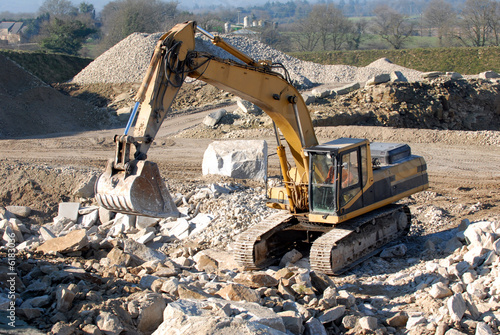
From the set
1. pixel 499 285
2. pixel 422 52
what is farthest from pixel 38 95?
pixel 422 52

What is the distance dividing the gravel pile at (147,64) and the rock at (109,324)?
84.1 ft

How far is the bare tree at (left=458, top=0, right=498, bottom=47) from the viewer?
53412 millimetres

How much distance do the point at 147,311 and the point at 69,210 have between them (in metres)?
6.50

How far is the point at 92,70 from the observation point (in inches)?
1249

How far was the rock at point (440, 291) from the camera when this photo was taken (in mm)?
6914

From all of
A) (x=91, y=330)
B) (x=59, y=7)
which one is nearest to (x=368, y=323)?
(x=91, y=330)

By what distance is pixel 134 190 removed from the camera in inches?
250

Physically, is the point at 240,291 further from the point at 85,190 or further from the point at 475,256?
the point at 85,190

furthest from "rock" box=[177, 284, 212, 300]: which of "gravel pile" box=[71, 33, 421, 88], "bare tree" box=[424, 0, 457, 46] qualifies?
"bare tree" box=[424, 0, 457, 46]

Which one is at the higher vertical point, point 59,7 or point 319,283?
point 59,7

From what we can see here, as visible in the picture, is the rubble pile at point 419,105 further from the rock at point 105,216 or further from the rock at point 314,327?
the rock at point 314,327

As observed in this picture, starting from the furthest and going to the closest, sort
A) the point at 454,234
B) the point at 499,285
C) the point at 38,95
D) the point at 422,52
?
1. the point at 422,52
2. the point at 38,95
3. the point at 454,234
4. the point at 499,285

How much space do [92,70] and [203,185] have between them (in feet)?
71.6

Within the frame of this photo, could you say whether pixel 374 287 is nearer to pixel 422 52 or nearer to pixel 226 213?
→ pixel 226 213
